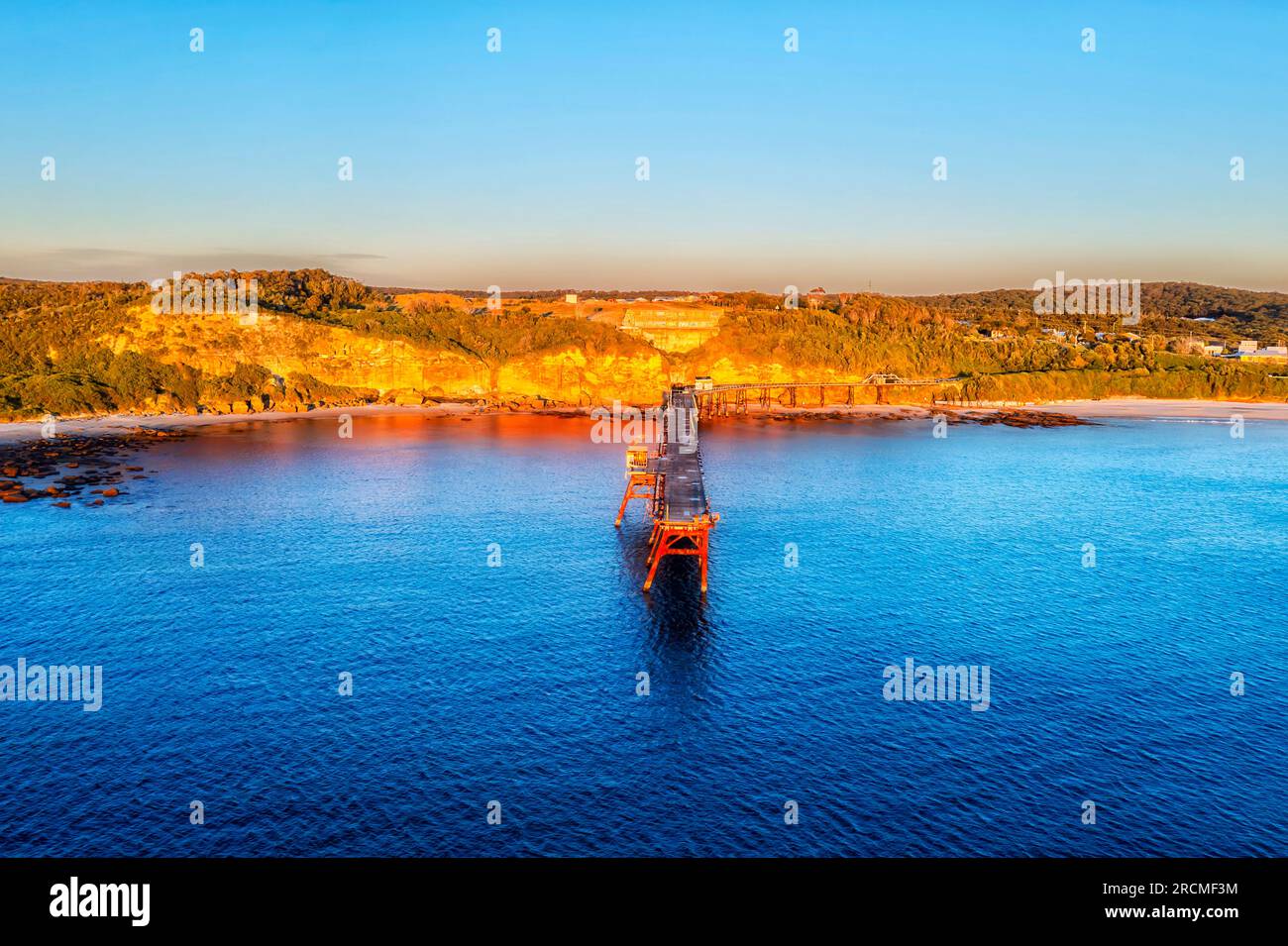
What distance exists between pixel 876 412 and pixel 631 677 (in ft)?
453

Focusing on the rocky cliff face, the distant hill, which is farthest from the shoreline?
the rocky cliff face

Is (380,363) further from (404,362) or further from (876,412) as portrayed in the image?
(876,412)

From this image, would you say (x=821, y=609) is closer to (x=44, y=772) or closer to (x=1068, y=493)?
(x=44, y=772)

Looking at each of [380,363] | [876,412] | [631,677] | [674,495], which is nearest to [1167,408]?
[876,412]

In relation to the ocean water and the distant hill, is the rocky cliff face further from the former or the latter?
the ocean water

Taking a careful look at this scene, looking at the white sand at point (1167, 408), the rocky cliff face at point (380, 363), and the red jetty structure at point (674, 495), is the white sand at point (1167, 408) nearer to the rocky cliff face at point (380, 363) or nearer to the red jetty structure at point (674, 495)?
the rocky cliff face at point (380, 363)

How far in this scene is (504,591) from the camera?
184 feet

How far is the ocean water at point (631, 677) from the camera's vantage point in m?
30.4

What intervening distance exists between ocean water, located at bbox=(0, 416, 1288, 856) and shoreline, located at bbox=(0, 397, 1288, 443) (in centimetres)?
6419

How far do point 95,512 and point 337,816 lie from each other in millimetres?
57935

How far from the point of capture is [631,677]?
4256 cm

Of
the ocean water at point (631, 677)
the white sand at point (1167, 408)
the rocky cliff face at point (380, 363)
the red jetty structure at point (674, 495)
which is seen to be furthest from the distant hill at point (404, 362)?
the ocean water at point (631, 677)

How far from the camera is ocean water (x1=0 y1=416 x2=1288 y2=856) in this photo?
30.4 metres
